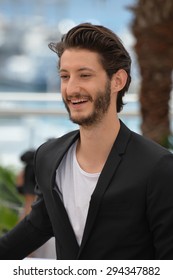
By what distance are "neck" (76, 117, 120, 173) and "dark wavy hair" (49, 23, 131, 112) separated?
0.47 ft

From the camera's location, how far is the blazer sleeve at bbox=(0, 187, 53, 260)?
174 cm

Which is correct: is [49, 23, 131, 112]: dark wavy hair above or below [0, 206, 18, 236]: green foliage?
above

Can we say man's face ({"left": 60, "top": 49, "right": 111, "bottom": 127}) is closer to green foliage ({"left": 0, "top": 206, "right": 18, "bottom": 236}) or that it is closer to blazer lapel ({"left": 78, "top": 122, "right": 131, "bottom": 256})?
blazer lapel ({"left": 78, "top": 122, "right": 131, "bottom": 256})

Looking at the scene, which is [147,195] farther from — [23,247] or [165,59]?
[165,59]

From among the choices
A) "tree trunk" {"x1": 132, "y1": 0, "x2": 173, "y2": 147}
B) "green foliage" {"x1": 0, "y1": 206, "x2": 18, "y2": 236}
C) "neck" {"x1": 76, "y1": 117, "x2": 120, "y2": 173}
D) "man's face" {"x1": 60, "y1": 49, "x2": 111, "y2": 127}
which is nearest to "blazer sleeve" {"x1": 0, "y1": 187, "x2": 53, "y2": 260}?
"neck" {"x1": 76, "y1": 117, "x2": 120, "y2": 173}

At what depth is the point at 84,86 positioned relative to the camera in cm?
151

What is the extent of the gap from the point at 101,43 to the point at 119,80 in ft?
0.40

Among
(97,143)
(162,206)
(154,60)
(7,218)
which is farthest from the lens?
(154,60)

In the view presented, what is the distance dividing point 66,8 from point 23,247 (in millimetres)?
12255

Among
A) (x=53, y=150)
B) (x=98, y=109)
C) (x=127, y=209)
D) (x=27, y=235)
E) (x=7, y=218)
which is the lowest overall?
(x=7, y=218)

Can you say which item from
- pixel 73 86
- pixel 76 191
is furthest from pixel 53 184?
pixel 73 86

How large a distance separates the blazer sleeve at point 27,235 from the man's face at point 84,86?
0.34m

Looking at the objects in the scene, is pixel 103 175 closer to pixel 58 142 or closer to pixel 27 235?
pixel 58 142
